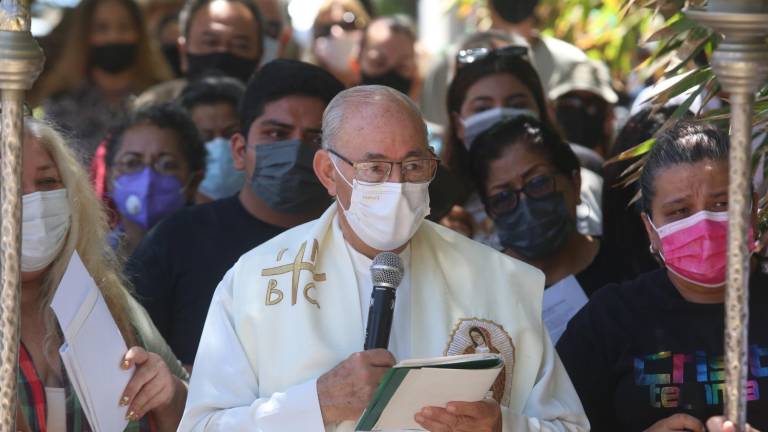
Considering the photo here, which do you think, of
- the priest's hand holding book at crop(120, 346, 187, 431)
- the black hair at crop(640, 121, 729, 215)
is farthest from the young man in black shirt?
the black hair at crop(640, 121, 729, 215)

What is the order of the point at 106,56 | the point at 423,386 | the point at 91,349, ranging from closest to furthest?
the point at 423,386, the point at 91,349, the point at 106,56

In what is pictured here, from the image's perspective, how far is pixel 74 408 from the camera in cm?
464

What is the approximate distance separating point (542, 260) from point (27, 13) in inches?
Answer: 114

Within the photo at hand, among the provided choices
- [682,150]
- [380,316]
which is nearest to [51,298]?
[380,316]

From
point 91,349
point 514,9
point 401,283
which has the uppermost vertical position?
point 514,9

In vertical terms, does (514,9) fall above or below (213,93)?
above

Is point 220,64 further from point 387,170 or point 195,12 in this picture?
point 387,170

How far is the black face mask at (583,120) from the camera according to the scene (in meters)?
8.30

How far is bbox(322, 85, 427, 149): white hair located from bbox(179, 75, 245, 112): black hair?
10.2 ft

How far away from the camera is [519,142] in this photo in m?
6.24

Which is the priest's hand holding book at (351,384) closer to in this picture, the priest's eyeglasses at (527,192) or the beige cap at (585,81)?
the priest's eyeglasses at (527,192)

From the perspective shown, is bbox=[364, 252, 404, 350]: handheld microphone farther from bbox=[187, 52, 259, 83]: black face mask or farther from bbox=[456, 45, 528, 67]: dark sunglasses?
bbox=[187, 52, 259, 83]: black face mask

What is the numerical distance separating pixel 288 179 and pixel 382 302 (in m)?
1.97

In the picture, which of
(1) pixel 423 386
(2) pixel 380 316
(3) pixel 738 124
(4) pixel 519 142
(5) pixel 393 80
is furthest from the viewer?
(5) pixel 393 80
